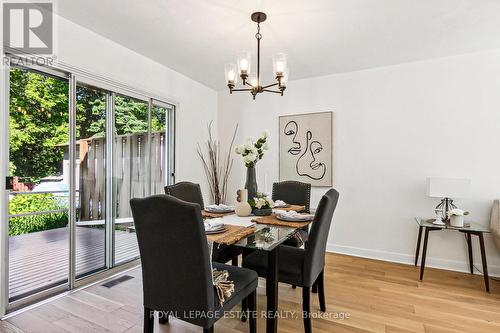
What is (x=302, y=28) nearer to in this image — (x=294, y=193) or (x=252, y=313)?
(x=294, y=193)

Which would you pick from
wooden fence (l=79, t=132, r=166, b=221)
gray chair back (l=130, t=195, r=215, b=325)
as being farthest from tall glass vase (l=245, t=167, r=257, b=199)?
wooden fence (l=79, t=132, r=166, b=221)

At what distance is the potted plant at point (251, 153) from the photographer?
220cm

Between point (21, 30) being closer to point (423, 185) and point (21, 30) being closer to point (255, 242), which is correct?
point (255, 242)

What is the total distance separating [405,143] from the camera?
337cm

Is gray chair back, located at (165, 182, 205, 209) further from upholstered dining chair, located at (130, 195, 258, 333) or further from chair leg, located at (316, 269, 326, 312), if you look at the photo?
chair leg, located at (316, 269, 326, 312)

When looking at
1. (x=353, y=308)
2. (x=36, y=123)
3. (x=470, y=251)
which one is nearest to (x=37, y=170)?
(x=36, y=123)

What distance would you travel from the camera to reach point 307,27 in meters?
2.49

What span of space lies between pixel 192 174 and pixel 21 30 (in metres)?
2.44

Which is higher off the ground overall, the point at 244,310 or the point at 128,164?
the point at 128,164

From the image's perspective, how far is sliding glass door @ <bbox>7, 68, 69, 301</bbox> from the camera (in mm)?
2236

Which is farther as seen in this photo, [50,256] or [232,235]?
[50,256]

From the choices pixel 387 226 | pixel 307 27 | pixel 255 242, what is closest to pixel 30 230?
pixel 255 242

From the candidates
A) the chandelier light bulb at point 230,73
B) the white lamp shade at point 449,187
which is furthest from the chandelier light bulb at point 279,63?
the white lamp shade at point 449,187

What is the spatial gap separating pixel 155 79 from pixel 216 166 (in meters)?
1.70
